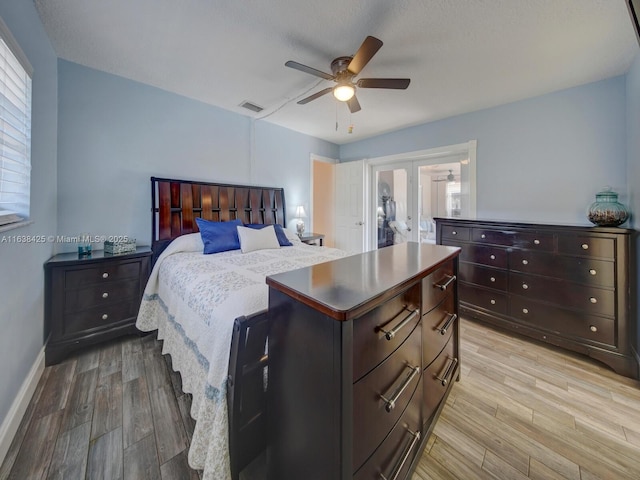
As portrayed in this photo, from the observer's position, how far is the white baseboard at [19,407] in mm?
1287

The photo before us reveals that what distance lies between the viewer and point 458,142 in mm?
3438

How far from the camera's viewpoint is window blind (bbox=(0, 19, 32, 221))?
137cm

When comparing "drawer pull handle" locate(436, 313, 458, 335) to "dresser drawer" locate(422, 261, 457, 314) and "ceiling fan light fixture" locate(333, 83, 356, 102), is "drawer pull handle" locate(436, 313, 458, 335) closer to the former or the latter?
"dresser drawer" locate(422, 261, 457, 314)

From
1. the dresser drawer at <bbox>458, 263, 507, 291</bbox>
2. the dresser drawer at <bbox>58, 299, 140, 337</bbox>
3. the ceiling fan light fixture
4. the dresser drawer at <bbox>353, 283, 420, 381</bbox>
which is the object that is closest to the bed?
the dresser drawer at <bbox>58, 299, 140, 337</bbox>

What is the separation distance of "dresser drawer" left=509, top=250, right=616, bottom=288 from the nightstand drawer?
12.3ft

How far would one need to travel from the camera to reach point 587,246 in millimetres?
2150

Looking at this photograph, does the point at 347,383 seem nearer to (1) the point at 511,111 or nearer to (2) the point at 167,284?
(2) the point at 167,284

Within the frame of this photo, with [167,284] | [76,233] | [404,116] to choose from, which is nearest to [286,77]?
[404,116]

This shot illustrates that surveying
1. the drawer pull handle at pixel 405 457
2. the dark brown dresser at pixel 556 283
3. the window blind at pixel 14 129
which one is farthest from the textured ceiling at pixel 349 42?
the drawer pull handle at pixel 405 457

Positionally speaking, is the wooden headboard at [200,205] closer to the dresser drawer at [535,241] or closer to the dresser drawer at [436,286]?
the dresser drawer at [436,286]

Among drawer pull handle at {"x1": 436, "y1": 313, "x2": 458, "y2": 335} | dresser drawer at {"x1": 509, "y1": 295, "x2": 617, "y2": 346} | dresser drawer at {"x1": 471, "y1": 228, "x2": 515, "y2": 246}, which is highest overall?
dresser drawer at {"x1": 471, "y1": 228, "x2": 515, "y2": 246}

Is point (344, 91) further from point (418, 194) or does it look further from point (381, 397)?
point (418, 194)

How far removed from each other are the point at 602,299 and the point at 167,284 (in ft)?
12.0

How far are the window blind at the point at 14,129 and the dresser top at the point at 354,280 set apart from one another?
1673 mm
